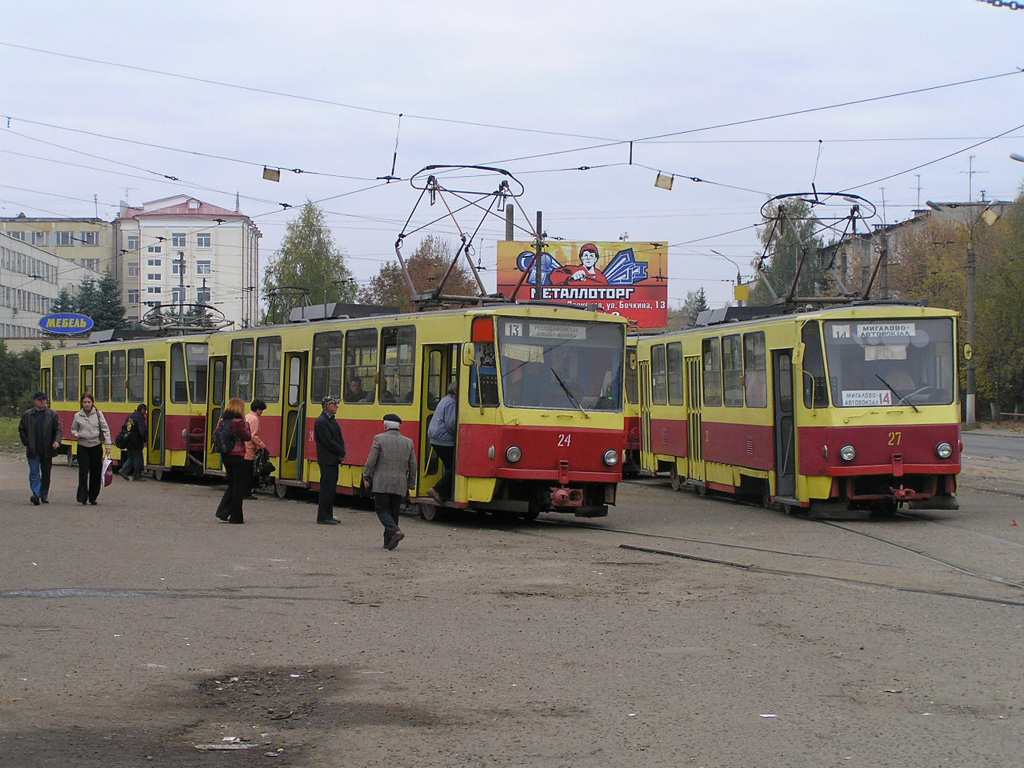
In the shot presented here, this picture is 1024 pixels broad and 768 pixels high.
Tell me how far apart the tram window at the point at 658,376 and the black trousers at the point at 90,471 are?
10911 mm

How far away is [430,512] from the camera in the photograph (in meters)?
18.9

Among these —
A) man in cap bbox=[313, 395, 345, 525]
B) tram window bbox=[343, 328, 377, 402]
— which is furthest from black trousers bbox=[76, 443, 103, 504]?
man in cap bbox=[313, 395, 345, 525]

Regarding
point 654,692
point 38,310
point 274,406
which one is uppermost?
point 38,310

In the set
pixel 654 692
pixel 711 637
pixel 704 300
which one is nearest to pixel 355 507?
pixel 711 637

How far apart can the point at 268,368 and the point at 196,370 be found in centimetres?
493

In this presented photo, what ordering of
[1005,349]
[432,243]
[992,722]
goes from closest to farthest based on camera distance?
[992,722] → [1005,349] → [432,243]

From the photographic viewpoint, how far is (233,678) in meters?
8.11


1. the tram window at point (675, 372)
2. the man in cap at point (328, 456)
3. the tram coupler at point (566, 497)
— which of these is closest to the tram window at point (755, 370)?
the tram coupler at point (566, 497)

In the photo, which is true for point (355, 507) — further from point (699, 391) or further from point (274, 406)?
point (699, 391)

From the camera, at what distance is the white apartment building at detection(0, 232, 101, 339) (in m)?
84.2

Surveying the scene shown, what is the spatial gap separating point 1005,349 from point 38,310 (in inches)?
2608

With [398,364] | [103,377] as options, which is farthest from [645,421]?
[103,377]

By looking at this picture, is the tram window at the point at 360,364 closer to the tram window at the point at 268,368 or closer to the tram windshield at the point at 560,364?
the tram window at the point at 268,368

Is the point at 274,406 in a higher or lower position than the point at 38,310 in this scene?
lower
